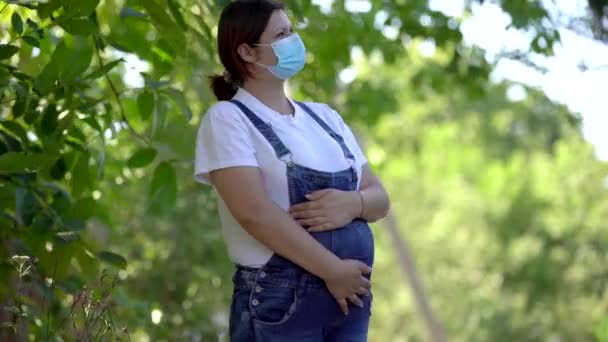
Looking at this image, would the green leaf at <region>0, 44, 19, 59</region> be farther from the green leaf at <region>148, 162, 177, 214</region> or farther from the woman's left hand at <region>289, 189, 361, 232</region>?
the woman's left hand at <region>289, 189, 361, 232</region>

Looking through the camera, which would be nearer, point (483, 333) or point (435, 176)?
point (483, 333)

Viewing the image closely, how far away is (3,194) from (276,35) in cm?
122

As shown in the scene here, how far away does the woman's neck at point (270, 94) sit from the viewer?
3.51m

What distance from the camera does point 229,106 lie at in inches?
134

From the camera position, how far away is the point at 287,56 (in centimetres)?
358

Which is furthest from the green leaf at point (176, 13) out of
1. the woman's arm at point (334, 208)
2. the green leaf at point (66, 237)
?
the woman's arm at point (334, 208)

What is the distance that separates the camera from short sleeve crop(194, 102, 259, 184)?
3.30 meters

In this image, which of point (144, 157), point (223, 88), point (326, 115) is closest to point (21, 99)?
point (144, 157)

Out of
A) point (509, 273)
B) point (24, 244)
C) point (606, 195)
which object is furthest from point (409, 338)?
point (24, 244)

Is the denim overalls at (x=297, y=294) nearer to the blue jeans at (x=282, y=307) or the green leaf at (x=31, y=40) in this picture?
the blue jeans at (x=282, y=307)

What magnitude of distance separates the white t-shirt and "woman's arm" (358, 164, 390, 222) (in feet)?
0.36

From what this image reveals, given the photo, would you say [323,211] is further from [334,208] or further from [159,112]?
[159,112]

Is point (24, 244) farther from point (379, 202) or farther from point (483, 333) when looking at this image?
point (483, 333)

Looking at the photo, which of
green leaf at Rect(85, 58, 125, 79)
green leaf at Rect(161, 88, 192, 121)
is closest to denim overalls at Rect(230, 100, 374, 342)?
green leaf at Rect(85, 58, 125, 79)
